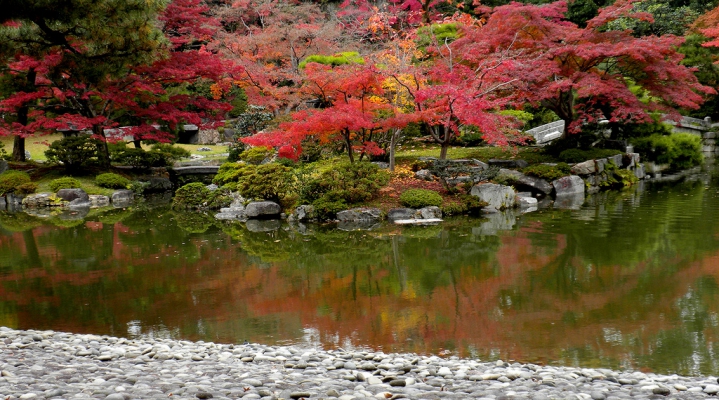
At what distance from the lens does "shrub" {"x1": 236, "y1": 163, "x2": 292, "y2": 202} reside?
14.2 metres

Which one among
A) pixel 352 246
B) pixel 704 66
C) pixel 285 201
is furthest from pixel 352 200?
pixel 704 66

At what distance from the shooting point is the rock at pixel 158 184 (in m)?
20.4

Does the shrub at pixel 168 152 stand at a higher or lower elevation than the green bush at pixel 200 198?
higher

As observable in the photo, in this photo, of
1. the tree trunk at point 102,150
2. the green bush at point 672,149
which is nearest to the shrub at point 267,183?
the tree trunk at point 102,150

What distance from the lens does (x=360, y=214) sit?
1347cm

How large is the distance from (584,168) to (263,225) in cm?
864

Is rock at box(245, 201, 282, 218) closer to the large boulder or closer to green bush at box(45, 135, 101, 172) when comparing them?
the large boulder

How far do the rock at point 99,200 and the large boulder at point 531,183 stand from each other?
11.1m

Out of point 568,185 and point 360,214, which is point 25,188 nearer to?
point 360,214

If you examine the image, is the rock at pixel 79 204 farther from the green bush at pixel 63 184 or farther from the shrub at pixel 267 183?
the shrub at pixel 267 183

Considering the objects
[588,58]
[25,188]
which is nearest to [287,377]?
[588,58]

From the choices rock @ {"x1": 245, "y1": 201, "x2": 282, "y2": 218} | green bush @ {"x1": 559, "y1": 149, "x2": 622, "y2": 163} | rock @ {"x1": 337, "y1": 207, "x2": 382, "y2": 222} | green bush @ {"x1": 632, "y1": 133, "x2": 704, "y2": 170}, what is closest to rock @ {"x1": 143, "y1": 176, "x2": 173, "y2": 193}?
rock @ {"x1": 245, "y1": 201, "x2": 282, "y2": 218}

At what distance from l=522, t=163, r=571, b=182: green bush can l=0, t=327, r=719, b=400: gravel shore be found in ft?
36.7

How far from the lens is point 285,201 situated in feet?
48.5
